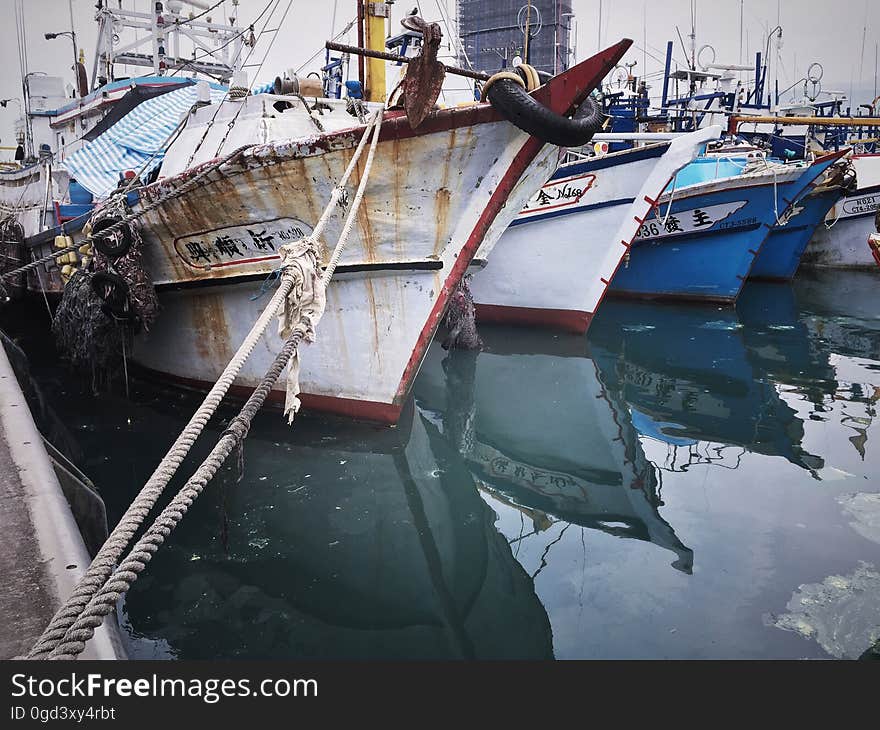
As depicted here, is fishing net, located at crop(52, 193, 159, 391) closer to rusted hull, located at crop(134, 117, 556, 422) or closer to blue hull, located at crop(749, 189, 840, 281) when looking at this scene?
rusted hull, located at crop(134, 117, 556, 422)

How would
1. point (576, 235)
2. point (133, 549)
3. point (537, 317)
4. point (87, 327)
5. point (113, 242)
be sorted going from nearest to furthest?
point (133, 549)
point (113, 242)
point (87, 327)
point (576, 235)
point (537, 317)

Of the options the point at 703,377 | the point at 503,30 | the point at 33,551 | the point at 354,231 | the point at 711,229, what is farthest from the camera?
the point at 503,30

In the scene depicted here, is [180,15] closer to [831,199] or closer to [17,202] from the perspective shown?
[17,202]

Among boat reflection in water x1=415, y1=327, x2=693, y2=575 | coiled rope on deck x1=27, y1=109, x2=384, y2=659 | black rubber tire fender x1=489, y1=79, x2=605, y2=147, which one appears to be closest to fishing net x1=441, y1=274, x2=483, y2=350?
boat reflection in water x1=415, y1=327, x2=693, y2=575

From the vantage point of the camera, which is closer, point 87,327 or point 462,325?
point 87,327

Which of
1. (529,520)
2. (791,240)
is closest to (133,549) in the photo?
(529,520)

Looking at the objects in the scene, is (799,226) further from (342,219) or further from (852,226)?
(342,219)

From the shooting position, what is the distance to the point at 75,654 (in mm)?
1601

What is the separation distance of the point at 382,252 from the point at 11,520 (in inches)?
125

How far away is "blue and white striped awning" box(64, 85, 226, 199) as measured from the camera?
21.8ft

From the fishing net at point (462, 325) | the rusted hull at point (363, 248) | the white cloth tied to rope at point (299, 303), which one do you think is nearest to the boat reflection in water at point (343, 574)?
the white cloth tied to rope at point (299, 303)

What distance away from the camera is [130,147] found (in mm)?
6898

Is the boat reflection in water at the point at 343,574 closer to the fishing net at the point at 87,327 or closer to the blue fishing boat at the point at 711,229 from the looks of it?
the fishing net at the point at 87,327

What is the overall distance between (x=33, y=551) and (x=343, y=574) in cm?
158
